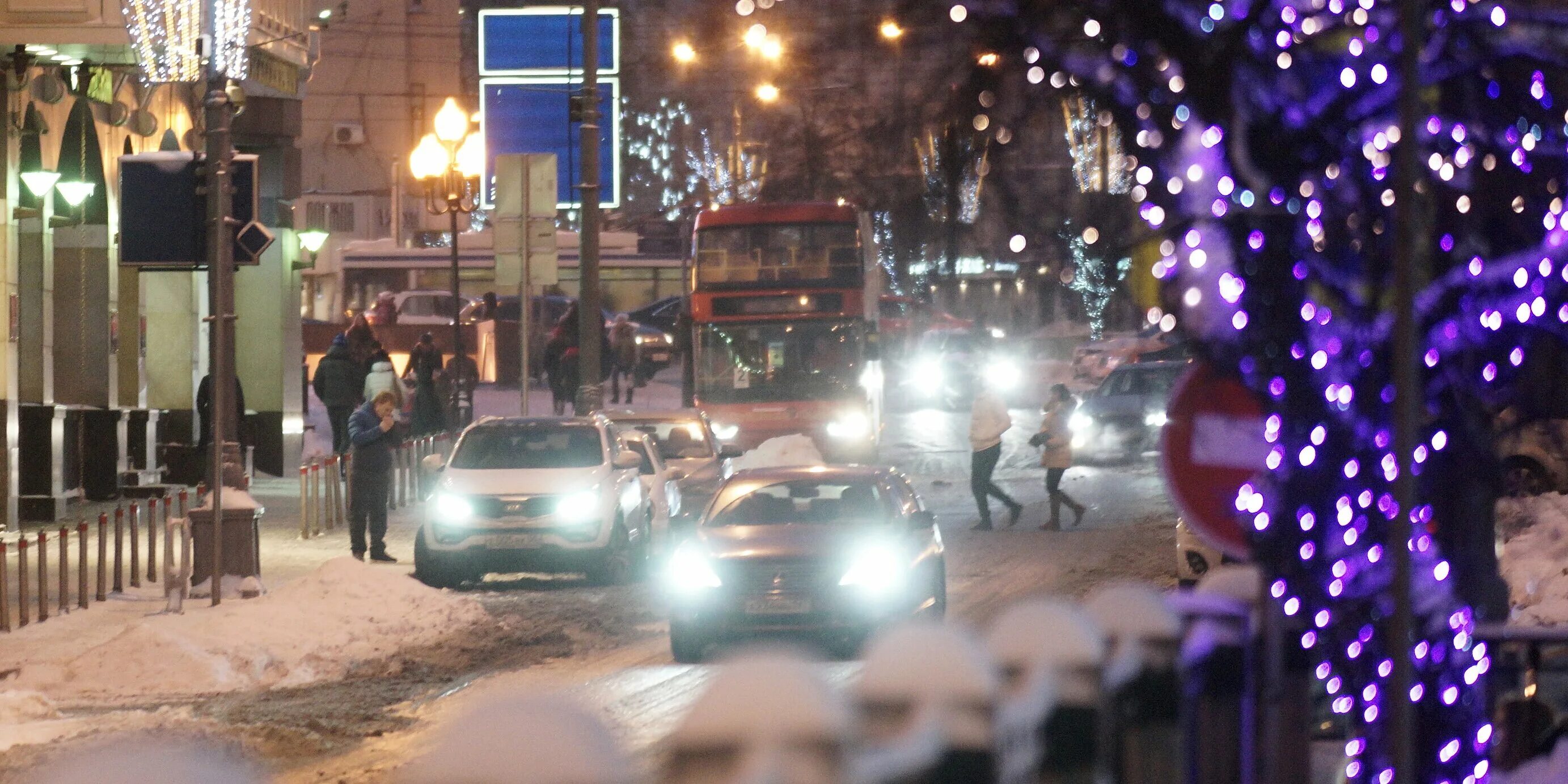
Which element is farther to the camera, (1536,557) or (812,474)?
(812,474)

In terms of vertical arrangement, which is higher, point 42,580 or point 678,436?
point 678,436

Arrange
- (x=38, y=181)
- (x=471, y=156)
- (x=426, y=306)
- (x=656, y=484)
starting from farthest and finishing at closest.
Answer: (x=426, y=306), (x=471, y=156), (x=38, y=181), (x=656, y=484)

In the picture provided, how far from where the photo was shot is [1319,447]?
592 centimetres

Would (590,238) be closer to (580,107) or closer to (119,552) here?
(580,107)

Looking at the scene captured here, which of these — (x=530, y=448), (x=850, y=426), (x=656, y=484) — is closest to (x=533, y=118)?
(x=850, y=426)

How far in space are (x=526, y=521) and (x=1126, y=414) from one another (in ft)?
60.3

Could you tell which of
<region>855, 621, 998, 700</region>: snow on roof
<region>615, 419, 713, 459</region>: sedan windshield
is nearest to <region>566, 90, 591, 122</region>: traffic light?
<region>615, 419, 713, 459</region>: sedan windshield

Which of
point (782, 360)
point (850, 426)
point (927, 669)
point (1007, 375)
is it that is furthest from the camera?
point (1007, 375)

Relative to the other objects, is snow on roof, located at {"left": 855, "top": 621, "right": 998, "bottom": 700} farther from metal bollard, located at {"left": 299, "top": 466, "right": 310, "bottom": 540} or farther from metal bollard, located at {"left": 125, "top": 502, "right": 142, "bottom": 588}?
metal bollard, located at {"left": 299, "top": 466, "right": 310, "bottom": 540}

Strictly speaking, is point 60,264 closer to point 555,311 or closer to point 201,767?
point 201,767

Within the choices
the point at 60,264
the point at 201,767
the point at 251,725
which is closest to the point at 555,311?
the point at 60,264

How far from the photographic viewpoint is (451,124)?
3167 cm

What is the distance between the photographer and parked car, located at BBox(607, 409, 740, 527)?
2225 cm

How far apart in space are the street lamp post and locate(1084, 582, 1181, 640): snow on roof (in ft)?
87.9
